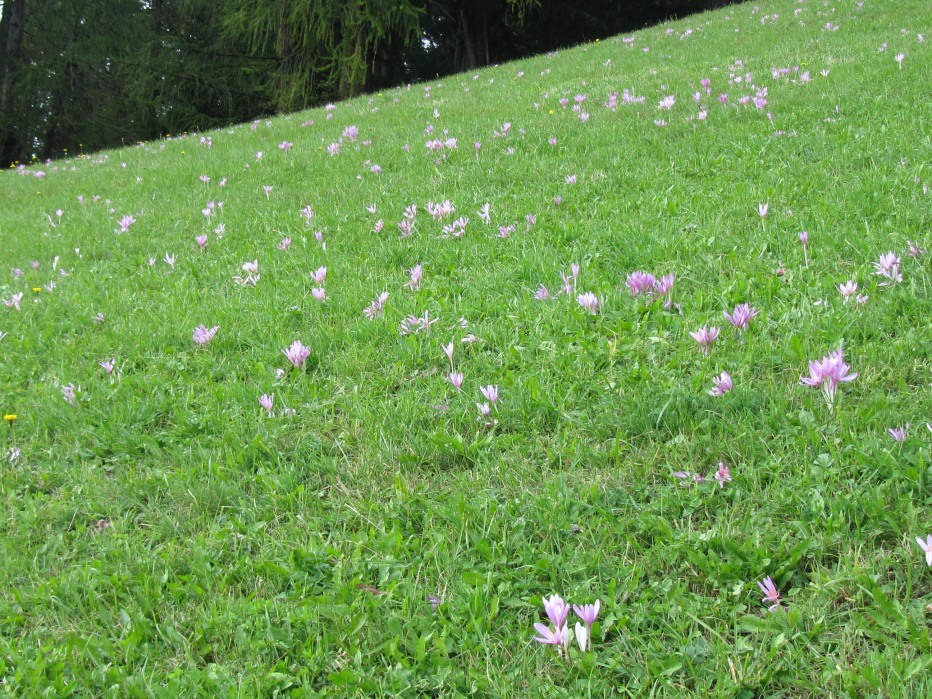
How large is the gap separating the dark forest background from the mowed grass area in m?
18.2

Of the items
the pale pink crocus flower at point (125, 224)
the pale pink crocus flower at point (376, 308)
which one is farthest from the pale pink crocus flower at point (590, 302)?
the pale pink crocus flower at point (125, 224)

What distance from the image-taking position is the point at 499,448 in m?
2.55

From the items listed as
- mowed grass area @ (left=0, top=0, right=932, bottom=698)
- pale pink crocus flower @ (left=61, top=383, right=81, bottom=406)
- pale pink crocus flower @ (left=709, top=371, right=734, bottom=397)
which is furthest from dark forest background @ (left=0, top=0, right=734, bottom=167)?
pale pink crocus flower @ (left=709, top=371, right=734, bottom=397)

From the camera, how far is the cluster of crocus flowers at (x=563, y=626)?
165cm

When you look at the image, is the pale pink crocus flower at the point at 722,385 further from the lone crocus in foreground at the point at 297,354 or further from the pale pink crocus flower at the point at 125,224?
the pale pink crocus flower at the point at 125,224

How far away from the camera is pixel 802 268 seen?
3361 mm

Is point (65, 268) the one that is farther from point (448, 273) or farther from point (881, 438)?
point (881, 438)

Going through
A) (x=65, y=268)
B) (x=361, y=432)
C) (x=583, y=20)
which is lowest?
(x=361, y=432)

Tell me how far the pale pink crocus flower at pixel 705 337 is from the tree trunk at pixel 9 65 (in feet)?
105

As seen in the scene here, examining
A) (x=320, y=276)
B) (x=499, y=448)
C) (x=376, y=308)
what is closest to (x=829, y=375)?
(x=499, y=448)

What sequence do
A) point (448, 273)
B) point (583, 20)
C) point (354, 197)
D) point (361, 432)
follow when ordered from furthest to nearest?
point (583, 20)
point (354, 197)
point (448, 273)
point (361, 432)

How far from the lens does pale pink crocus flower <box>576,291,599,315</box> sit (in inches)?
130

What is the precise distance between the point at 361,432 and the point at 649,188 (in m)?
3.49

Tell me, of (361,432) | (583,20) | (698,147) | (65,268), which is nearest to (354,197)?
(65,268)
